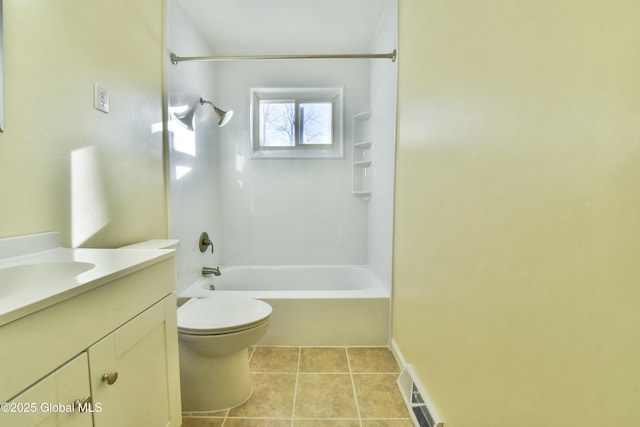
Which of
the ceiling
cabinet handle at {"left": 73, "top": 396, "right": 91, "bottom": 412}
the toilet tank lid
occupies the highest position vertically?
the ceiling

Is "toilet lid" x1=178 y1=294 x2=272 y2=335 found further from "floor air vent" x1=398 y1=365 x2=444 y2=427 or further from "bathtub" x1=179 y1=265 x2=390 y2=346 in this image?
"floor air vent" x1=398 y1=365 x2=444 y2=427

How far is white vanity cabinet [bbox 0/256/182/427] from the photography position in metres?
0.49

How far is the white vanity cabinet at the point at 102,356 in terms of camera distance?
0.49 meters

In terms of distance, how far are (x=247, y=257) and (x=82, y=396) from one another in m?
2.18

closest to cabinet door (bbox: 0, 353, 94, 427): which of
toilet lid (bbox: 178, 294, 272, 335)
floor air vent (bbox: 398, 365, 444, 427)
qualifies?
toilet lid (bbox: 178, 294, 272, 335)

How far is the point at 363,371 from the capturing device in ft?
5.62

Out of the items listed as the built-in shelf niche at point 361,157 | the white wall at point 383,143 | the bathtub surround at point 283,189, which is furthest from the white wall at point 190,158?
the white wall at point 383,143

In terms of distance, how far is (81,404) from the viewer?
622 mm

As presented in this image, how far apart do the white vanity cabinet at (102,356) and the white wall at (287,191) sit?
1.74 metres

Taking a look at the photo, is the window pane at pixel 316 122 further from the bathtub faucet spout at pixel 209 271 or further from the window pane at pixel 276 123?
the bathtub faucet spout at pixel 209 271

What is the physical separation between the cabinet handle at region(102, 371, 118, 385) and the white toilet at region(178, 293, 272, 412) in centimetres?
60

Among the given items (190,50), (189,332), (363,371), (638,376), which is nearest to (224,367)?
(189,332)

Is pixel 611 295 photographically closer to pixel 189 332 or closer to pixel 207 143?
pixel 189 332

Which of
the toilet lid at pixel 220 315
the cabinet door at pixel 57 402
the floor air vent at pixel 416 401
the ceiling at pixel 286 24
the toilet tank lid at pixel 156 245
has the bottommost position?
the floor air vent at pixel 416 401
